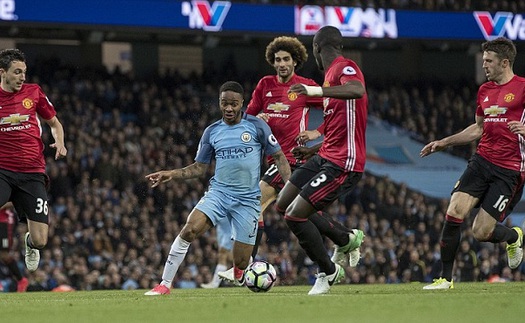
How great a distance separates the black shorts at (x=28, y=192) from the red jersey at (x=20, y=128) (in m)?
0.07

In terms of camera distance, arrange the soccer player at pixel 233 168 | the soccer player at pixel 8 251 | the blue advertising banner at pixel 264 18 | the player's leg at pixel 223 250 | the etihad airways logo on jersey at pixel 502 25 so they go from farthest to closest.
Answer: the etihad airways logo on jersey at pixel 502 25 < the blue advertising banner at pixel 264 18 < the soccer player at pixel 8 251 < the player's leg at pixel 223 250 < the soccer player at pixel 233 168

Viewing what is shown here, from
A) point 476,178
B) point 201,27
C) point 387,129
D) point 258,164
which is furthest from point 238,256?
point 387,129

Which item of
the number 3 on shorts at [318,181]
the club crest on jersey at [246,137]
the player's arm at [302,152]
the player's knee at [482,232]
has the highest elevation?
the club crest on jersey at [246,137]

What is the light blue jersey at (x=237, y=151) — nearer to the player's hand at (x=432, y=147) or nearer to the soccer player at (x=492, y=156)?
the player's hand at (x=432, y=147)

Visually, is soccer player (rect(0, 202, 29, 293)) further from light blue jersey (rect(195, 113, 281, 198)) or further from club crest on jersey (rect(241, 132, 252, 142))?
club crest on jersey (rect(241, 132, 252, 142))

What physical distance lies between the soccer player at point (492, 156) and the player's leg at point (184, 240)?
2.32 metres

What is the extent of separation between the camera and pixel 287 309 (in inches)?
341

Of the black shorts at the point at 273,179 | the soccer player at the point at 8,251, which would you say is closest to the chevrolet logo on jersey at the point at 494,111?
the black shorts at the point at 273,179

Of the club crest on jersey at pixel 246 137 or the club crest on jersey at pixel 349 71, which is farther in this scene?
the club crest on jersey at pixel 246 137

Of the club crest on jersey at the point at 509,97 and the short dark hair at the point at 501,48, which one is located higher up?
the short dark hair at the point at 501,48

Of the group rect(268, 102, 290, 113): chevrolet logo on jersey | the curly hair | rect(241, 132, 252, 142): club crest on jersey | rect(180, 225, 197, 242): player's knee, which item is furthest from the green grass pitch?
the curly hair

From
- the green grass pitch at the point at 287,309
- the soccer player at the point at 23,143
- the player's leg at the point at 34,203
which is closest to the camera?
the green grass pitch at the point at 287,309

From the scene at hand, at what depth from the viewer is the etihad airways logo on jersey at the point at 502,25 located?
30.0 m

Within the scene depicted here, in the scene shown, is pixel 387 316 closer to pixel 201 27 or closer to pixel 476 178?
pixel 476 178
